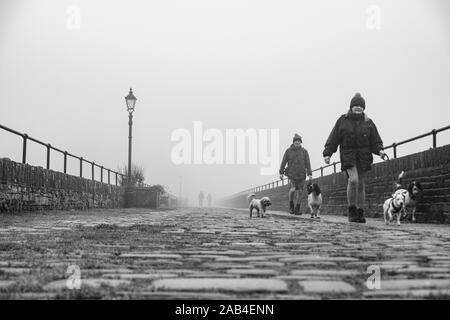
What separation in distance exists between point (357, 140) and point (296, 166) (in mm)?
5817

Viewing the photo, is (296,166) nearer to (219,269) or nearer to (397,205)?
(397,205)

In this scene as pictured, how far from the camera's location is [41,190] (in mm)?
12172

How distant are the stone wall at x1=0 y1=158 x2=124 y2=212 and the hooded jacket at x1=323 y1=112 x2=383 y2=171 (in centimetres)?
619

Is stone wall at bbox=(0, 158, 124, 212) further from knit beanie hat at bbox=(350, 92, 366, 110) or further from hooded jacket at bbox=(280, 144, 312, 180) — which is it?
knit beanie hat at bbox=(350, 92, 366, 110)

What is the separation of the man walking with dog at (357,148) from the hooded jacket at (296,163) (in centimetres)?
532

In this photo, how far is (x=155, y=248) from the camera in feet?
14.5

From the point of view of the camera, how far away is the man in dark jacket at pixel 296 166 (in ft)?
47.9

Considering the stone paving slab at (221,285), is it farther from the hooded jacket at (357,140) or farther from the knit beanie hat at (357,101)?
the knit beanie hat at (357,101)

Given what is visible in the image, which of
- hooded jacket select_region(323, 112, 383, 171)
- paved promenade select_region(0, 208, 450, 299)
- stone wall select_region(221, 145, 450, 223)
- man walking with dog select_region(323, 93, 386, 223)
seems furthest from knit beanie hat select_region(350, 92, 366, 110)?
paved promenade select_region(0, 208, 450, 299)

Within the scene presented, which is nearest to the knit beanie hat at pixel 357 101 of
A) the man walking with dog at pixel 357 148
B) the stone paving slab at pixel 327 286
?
the man walking with dog at pixel 357 148
